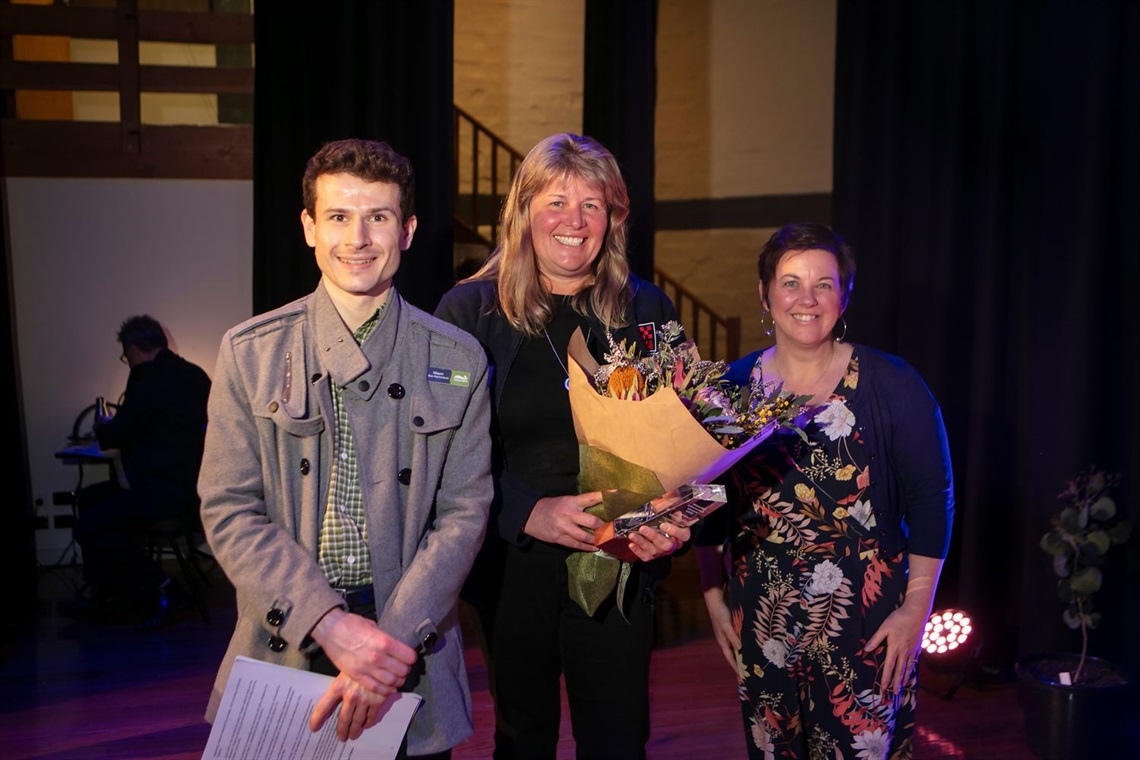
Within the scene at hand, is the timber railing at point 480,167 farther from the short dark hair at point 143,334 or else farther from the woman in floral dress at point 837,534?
the woman in floral dress at point 837,534

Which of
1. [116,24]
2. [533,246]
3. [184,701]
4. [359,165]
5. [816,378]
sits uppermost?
[116,24]

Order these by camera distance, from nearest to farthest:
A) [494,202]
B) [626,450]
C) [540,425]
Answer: [626,450] < [540,425] < [494,202]

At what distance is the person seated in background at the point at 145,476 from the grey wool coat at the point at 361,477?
341 centimetres

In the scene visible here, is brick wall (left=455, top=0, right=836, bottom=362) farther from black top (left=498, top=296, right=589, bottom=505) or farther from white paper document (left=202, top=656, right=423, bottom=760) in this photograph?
white paper document (left=202, top=656, right=423, bottom=760)

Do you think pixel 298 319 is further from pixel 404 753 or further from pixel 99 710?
pixel 99 710

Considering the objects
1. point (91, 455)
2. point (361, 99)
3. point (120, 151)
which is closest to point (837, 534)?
point (361, 99)

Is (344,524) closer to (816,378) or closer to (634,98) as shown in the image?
(816,378)

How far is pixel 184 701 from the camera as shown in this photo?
149 inches

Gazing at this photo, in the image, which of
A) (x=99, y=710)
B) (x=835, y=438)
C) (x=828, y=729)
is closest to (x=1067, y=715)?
(x=828, y=729)

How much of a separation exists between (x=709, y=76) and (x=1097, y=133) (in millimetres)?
4513

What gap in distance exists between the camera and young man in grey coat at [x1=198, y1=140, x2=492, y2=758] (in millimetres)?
1581

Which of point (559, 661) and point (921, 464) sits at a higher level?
point (921, 464)

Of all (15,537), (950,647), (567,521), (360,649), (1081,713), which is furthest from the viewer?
(15,537)

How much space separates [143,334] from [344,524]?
3.64 meters
